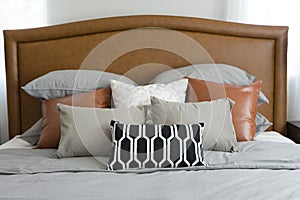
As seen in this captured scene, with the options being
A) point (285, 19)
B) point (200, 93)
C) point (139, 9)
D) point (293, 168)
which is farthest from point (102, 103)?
point (285, 19)

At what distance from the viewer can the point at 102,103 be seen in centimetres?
256

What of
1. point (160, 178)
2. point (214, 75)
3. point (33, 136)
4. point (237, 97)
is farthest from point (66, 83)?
point (160, 178)

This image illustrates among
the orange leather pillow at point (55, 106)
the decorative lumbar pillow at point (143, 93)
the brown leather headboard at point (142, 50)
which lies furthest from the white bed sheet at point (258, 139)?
the decorative lumbar pillow at point (143, 93)

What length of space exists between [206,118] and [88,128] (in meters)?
0.59

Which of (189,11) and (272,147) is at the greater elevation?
(189,11)

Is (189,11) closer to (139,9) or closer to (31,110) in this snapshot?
(139,9)

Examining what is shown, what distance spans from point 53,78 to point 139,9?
78cm

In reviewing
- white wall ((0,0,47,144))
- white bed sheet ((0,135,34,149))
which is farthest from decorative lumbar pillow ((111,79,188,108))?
white wall ((0,0,47,144))

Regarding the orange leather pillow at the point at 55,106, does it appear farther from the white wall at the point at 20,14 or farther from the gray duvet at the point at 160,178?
the white wall at the point at 20,14

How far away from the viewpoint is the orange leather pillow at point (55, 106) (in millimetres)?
2420

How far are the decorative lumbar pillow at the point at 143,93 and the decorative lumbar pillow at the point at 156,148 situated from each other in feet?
1.51

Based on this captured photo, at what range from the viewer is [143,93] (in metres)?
2.49

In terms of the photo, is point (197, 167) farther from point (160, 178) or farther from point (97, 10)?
point (97, 10)

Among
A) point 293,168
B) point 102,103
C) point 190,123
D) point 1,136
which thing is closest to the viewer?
point 293,168
